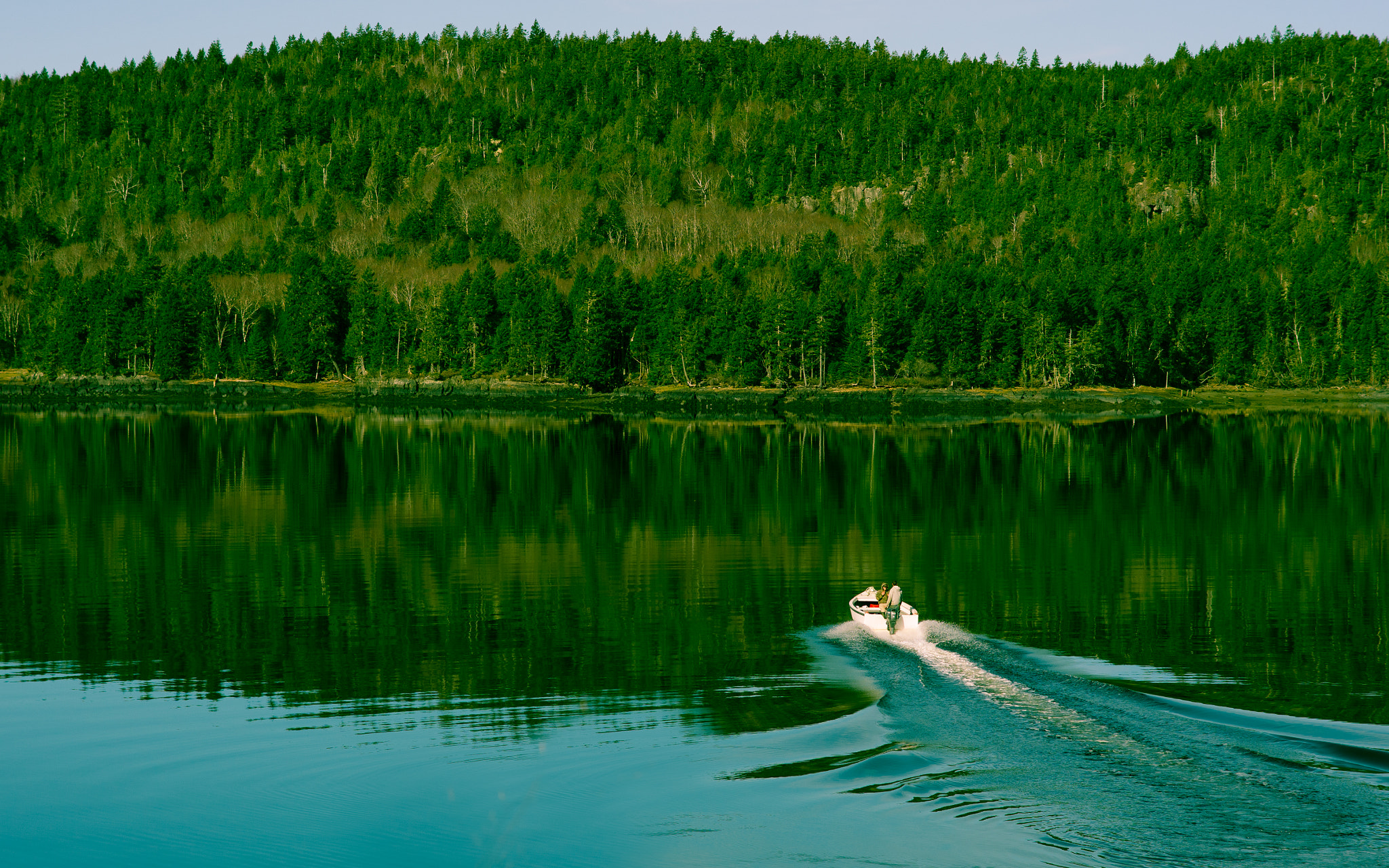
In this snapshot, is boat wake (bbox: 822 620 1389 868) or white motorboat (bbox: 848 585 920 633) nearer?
boat wake (bbox: 822 620 1389 868)

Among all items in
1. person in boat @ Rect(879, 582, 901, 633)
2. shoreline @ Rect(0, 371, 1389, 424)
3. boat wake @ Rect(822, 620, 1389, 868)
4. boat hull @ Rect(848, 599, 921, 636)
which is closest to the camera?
boat wake @ Rect(822, 620, 1389, 868)

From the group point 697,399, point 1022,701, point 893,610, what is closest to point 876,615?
point 893,610

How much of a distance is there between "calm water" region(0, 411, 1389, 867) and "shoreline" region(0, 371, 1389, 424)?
70.1 meters

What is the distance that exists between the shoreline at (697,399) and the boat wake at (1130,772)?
90018mm

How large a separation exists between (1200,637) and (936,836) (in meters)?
12.5

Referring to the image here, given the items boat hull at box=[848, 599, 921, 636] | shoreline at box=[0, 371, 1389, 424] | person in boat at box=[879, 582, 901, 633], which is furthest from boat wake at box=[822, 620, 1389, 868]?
shoreline at box=[0, 371, 1389, 424]

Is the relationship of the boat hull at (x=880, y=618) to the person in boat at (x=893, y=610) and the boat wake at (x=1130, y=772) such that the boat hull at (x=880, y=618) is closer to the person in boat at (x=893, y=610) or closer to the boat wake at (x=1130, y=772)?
the person in boat at (x=893, y=610)

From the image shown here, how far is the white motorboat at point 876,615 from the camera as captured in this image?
78.9ft

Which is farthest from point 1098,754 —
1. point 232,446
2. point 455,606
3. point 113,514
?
point 232,446

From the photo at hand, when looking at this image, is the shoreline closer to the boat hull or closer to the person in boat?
the boat hull

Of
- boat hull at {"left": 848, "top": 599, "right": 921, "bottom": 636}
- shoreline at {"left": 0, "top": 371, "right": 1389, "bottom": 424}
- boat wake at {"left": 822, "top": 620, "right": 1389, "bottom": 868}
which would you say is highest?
shoreline at {"left": 0, "top": 371, "right": 1389, "bottom": 424}

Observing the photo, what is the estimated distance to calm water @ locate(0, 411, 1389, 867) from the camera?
14.2m

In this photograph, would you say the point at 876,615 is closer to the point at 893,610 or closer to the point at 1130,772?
the point at 893,610

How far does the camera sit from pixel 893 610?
2439 cm
